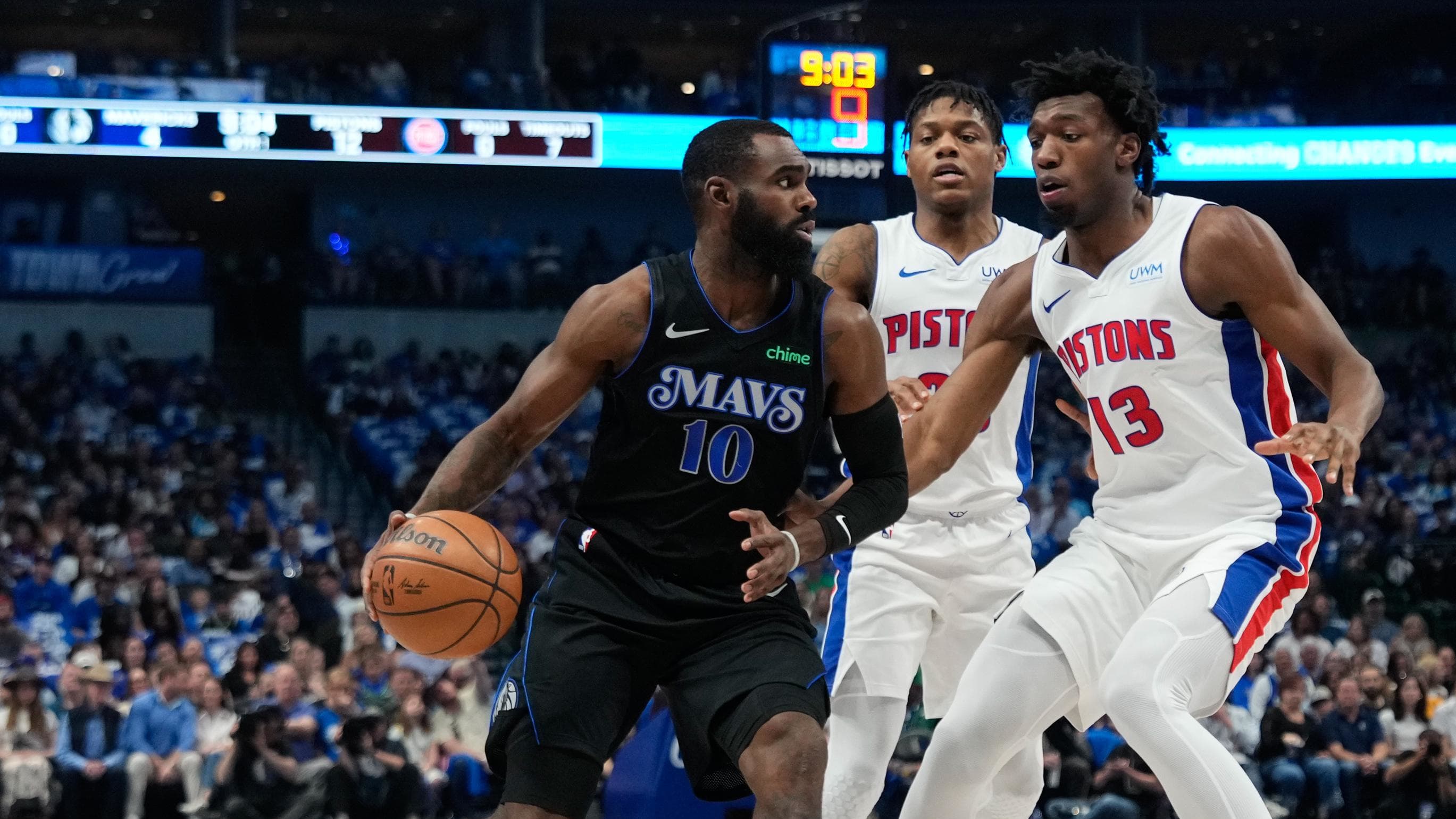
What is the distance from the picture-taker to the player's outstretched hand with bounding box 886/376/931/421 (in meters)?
5.05

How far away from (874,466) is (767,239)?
0.66 m

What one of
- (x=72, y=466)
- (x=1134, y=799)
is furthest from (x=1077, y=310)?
(x=72, y=466)

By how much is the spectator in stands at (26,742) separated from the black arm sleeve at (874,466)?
6845 mm

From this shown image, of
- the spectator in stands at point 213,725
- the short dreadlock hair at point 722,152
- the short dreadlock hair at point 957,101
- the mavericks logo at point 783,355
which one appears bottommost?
the spectator in stands at point 213,725

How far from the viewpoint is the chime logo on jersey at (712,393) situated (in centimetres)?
423

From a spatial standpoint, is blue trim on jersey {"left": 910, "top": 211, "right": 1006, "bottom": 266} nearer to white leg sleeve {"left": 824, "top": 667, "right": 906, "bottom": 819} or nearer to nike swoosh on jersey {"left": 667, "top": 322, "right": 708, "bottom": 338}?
white leg sleeve {"left": 824, "top": 667, "right": 906, "bottom": 819}

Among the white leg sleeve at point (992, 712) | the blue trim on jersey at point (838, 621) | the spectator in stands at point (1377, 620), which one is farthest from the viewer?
the spectator in stands at point (1377, 620)

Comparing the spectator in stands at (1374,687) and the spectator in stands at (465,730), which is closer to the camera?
the spectator in stands at (465,730)

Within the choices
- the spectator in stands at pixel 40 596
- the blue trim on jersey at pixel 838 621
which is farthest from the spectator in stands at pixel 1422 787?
the spectator in stands at pixel 40 596

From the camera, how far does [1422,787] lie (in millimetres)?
10648

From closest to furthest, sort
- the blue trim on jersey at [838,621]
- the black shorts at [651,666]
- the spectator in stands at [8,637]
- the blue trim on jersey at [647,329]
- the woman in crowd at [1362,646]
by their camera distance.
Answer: the black shorts at [651,666] → the blue trim on jersey at [647,329] → the blue trim on jersey at [838,621] → the spectator in stands at [8,637] → the woman in crowd at [1362,646]

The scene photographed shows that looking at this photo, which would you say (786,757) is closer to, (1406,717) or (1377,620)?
(1406,717)

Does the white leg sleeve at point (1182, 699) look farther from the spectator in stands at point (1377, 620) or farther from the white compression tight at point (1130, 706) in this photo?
the spectator in stands at point (1377, 620)

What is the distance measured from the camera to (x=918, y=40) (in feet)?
92.6
